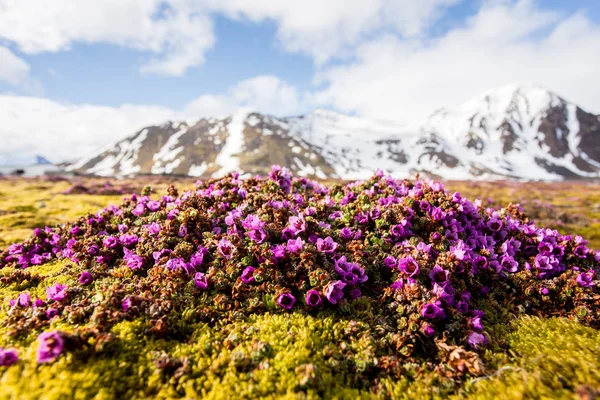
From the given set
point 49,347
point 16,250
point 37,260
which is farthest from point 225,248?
point 16,250

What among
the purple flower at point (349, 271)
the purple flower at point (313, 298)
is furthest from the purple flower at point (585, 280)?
the purple flower at point (313, 298)

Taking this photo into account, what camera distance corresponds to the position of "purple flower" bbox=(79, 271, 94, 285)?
5.24 meters

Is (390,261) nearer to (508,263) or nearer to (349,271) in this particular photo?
(349,271)

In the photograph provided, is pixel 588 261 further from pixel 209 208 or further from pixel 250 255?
pixel 209 208

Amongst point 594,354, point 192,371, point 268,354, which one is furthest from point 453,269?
point 192,371

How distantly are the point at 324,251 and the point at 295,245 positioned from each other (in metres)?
0.47

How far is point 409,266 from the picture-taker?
5082 mm

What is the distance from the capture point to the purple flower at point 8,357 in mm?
3359

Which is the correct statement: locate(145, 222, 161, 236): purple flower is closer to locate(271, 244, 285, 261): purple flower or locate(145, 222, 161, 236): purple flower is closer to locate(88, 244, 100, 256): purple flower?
locate(88, 244, 100, 256): purple flower

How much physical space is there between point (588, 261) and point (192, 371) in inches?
281

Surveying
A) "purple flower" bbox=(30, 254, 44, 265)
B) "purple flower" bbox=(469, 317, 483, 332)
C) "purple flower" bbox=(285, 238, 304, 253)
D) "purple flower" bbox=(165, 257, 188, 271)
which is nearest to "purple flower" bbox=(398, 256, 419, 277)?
"purple flower" bbox=(469, 317, 483, 332)

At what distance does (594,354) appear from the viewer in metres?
3.98

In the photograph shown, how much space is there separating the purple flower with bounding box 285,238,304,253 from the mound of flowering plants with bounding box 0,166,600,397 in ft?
0.07

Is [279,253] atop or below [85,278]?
atop
